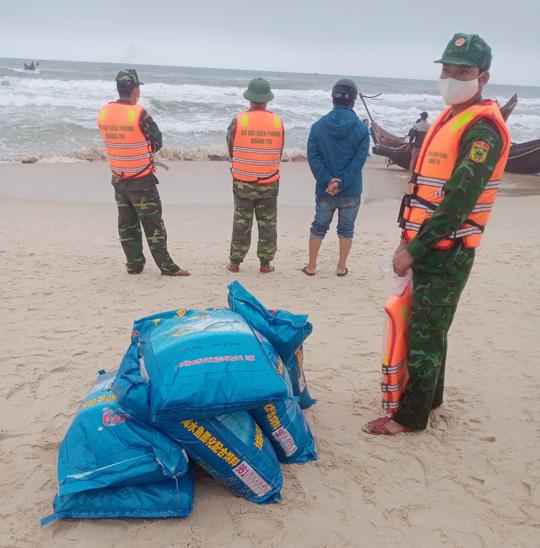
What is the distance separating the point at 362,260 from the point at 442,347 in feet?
10.8

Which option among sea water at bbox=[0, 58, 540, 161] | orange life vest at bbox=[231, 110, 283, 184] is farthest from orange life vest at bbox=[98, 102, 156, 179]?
sea water at bbox=[0, 58, 540, 161]

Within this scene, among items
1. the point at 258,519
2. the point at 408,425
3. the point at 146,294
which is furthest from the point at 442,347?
the point at 146,294

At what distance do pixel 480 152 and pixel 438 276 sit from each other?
0.61 meters

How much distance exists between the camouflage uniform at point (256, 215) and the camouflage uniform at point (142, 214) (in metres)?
0.67

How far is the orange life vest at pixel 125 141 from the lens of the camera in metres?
4.73

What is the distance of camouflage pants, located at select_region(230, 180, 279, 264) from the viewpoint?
206 inches

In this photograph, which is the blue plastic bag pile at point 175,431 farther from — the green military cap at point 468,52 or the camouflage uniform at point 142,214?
the camouflage uniform at point 142,214

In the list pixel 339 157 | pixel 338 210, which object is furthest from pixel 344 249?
pixel 339 157

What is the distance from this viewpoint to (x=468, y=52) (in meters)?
2.38

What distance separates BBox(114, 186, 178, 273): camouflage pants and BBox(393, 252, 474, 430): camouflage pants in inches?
122

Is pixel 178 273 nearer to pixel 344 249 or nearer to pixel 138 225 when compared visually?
pixel 138 225

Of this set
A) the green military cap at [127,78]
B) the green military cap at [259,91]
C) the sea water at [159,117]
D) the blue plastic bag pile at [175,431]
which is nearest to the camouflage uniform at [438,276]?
the blue plastic bag pile at [175,431]

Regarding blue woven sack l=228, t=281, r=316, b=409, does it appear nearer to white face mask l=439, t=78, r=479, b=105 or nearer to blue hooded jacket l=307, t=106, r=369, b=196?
white face mask l=439, t=78, r=479, b=105

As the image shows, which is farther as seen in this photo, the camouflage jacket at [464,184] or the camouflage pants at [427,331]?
the camouflage pants at [427,331]
